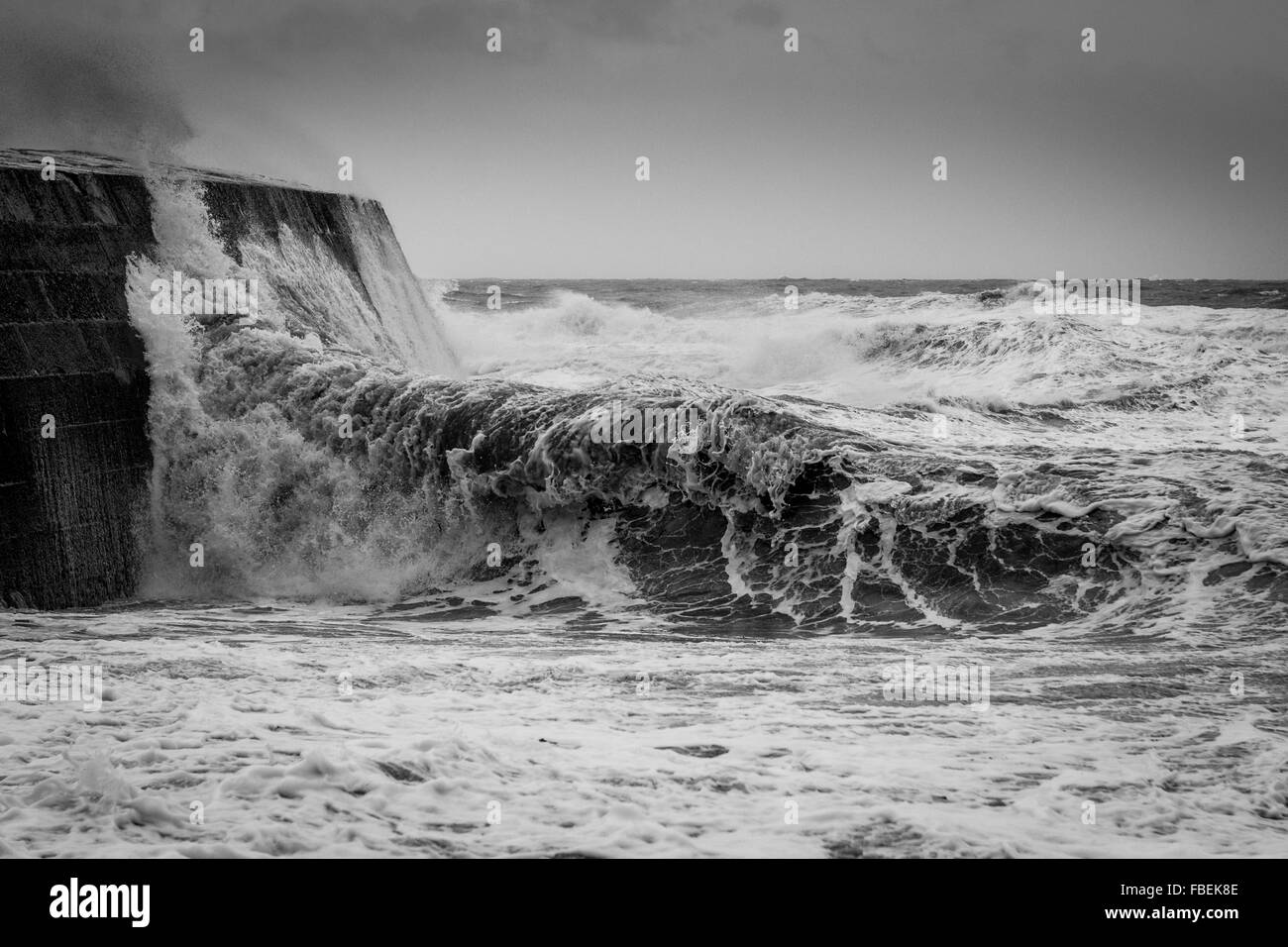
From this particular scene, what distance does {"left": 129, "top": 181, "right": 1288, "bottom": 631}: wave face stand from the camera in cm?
743

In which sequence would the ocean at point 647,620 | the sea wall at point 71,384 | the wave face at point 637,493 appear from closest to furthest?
the ocean at point 647,620
the wave face at point 637,493
the sea wall at point 71,384

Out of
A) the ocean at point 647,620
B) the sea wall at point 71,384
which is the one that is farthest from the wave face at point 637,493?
the sea wall at point 71,384

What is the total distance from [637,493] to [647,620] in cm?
158

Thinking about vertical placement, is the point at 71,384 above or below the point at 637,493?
above

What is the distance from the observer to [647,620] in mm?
7703

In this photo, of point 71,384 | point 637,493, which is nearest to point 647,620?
point 637,493

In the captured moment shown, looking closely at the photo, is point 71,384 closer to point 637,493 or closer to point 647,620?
point 637,493

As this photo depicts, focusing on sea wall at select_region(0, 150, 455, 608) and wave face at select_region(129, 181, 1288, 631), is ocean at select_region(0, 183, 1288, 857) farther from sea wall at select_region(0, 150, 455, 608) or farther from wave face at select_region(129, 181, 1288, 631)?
sea wall at select_region(0, 150, 455, 608)

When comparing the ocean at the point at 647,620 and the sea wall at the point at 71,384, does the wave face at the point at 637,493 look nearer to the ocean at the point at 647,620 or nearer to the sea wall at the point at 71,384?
the ocean at the point at 647,620

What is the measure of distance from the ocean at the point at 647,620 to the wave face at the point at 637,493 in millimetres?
33

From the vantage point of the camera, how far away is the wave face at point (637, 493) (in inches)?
292

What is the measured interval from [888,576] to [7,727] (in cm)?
531

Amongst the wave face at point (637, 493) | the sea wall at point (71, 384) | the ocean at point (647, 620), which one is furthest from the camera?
the sea wall at point (71, 384)
